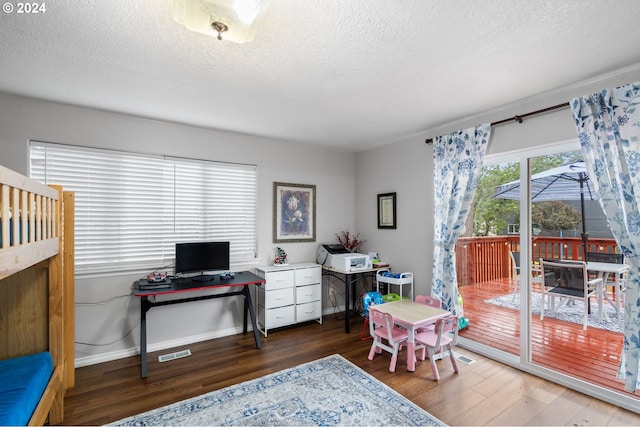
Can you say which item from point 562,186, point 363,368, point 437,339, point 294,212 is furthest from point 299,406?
point 562,186

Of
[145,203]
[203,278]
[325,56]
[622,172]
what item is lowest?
[203,278]

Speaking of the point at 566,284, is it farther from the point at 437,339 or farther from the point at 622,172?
the point at 437,339

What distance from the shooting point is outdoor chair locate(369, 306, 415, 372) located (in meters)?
2.73

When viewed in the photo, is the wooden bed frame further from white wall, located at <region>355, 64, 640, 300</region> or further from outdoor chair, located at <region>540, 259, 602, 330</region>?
outdoor chair, located at <region>540, 259, 602, 330</region>

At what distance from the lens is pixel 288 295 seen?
12.4ft

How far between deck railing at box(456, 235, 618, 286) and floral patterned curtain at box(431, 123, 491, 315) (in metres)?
0.18

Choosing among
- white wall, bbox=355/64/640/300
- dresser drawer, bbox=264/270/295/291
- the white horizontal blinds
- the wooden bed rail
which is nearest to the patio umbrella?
white wall, bbox=355/64/640/300

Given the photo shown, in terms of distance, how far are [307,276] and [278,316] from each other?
0.61 meters

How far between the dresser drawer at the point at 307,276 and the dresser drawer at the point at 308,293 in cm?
6

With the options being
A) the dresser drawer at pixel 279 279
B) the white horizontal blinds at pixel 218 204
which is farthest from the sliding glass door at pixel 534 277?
the white horizontal blinds at pixel 218 204

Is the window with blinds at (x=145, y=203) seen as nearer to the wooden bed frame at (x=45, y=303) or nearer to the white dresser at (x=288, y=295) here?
the white dresser at (x=288, y=295)

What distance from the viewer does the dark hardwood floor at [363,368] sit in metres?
2.12

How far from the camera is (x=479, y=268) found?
330 cm

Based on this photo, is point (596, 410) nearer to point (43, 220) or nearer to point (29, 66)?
point (43, 220)
